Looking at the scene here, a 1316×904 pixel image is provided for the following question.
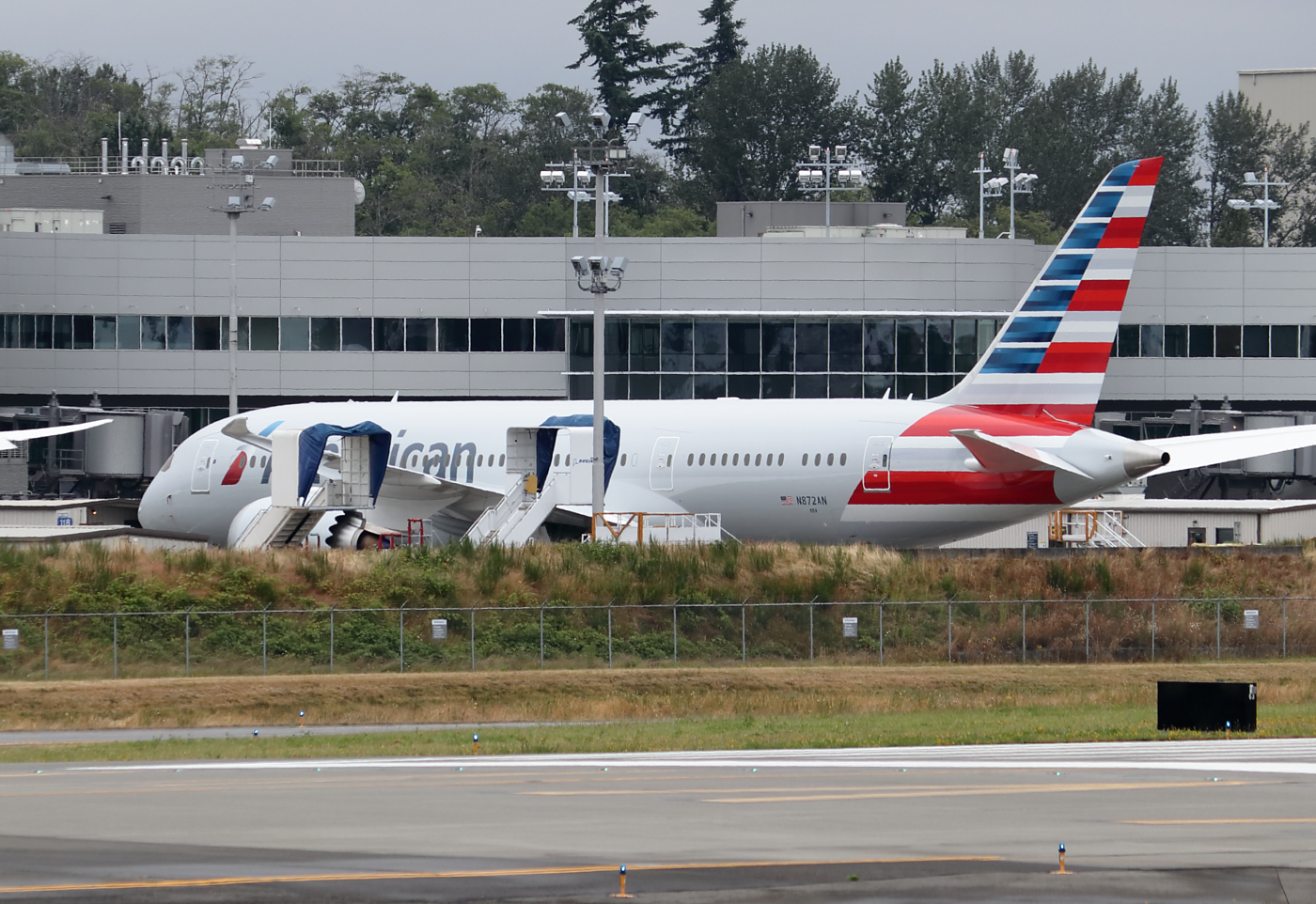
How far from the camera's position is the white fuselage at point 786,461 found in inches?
1375

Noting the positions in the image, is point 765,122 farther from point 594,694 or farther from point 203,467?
point 594,694

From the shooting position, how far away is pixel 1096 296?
3634 centimetres

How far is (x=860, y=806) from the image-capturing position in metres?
15.0

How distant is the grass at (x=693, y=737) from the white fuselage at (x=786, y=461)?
988cm

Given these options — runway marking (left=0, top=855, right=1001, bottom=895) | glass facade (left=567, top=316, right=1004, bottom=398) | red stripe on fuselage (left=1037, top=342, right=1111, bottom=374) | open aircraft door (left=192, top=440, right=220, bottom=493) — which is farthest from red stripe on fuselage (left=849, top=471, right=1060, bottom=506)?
glass facade (left=567, top=316, right=1004, bottom=398)

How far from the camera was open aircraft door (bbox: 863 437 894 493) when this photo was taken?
35812 millimetres

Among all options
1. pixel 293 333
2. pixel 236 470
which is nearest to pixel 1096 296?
pixel 236 470

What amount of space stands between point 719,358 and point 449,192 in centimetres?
6859

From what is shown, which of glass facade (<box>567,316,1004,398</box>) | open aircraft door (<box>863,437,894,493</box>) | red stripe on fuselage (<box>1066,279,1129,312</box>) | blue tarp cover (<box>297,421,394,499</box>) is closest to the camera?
open aircraft door (<box>863,437,894,493</box>)

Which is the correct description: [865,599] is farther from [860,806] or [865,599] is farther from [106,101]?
[106,101]

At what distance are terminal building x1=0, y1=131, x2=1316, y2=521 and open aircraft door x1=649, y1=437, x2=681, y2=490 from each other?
2575 centimetres

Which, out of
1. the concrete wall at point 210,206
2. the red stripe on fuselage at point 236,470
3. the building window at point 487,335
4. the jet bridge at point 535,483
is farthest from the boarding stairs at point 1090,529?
the concrete wall at point 210,206

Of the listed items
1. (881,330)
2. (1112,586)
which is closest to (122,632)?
(1112,586)

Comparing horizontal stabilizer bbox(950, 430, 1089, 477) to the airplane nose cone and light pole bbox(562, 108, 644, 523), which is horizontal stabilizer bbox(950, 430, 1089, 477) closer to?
the airplane nose cone
